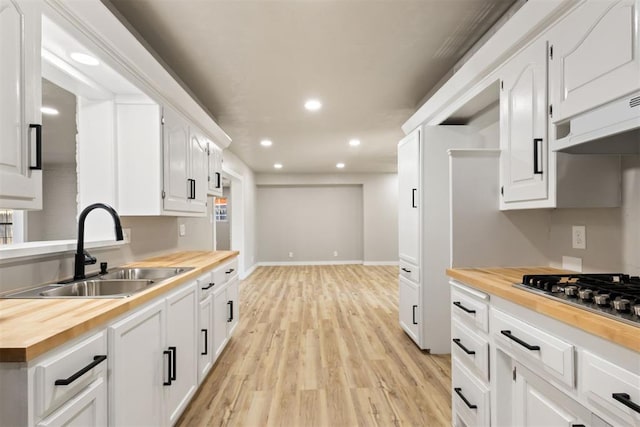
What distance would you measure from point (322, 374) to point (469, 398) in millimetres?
1242

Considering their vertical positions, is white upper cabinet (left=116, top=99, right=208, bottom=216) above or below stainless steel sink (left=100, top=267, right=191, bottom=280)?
above

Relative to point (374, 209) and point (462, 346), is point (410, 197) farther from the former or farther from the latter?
point (374, 209)

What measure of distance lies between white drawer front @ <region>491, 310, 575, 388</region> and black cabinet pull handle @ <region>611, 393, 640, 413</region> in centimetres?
16

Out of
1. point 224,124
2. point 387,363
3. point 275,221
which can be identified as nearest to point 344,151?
point 224,124

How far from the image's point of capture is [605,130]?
3.81 feet

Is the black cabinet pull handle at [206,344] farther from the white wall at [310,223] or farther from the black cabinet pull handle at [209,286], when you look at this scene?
the white wall at [310,223]

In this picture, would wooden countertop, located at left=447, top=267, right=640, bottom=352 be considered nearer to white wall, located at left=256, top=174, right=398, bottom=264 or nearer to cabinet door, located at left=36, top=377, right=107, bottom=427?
cabinet door, located at left=36, top=377, right=107, bottom=427

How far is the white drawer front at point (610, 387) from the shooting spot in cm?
82

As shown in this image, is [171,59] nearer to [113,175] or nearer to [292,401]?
[113,175]

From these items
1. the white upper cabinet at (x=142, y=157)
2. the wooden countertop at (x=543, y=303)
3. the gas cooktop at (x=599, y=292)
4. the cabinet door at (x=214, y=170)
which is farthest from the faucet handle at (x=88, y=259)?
the gas cooktop at (x=599, y=292)

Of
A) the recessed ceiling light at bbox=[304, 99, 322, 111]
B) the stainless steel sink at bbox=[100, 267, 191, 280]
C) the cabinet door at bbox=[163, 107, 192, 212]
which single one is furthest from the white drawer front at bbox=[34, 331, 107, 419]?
the recessed ceiling light at bbox=[304, 99, 322, 111]

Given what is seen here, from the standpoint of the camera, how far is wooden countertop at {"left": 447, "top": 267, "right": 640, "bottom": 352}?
2.82 ft

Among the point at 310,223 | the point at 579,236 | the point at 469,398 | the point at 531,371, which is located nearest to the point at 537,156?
the point at 579,236

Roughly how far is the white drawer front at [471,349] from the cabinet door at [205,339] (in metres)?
1.68
